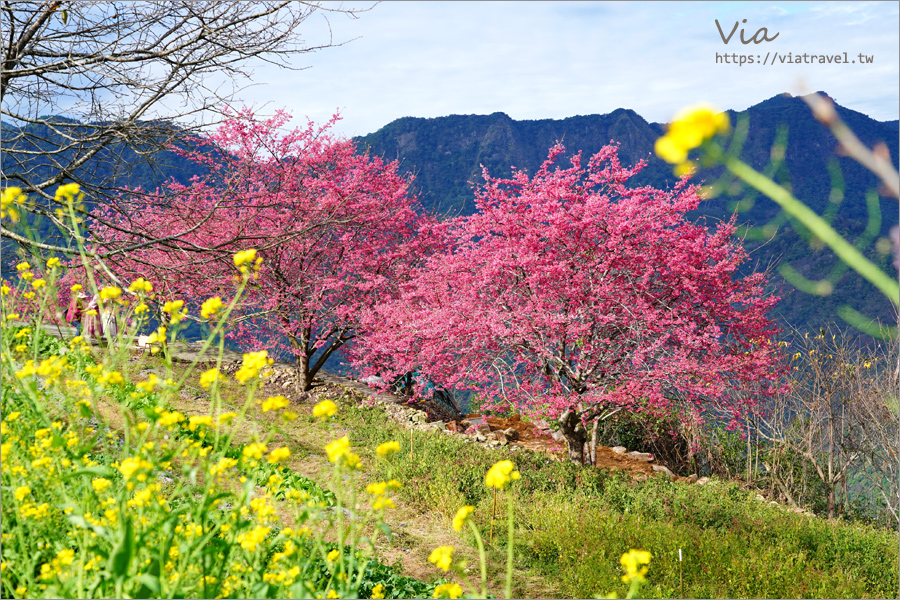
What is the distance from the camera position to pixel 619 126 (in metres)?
44.2

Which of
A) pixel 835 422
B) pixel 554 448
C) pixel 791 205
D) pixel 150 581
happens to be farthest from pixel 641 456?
pixel 791 205

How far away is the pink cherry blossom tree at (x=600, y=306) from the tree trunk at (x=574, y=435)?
2 cm

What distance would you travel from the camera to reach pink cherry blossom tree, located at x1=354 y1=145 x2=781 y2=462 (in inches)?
272

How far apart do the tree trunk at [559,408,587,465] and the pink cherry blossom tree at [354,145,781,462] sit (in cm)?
2

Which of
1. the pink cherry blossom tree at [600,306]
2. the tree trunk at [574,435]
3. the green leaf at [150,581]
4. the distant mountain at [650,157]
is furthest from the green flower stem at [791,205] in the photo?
the distant mountain at [650,157]

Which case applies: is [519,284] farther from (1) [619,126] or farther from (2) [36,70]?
(1) [619,126]

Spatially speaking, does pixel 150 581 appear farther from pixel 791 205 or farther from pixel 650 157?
pixel 650 157

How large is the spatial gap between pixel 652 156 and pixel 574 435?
2942 cm

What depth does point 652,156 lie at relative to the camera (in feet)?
112

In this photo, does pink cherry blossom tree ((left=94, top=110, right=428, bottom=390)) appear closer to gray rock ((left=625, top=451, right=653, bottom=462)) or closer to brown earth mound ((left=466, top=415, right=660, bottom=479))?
brown earth mound ((left=466, top=415, right=660, bottom=479))

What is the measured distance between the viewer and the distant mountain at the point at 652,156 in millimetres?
27922

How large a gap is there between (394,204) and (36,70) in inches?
268

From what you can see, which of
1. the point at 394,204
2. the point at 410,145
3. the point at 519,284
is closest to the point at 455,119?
the point at 410,145

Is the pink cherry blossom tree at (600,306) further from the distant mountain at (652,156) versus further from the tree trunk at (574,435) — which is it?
the distant mountain at (652,156)
